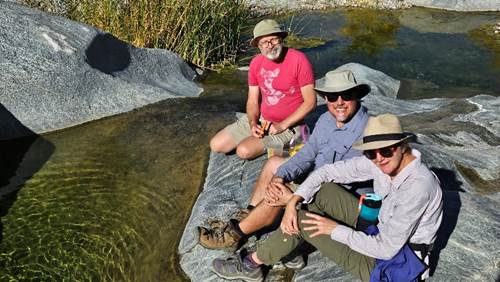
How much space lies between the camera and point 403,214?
8.95ft

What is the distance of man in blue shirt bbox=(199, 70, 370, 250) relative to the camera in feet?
11.6

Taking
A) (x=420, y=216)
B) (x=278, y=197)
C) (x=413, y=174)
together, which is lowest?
(x=278, y=197)

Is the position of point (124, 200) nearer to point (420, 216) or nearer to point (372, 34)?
point (420, 216)

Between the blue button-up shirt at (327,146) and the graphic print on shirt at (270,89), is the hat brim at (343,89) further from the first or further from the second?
the graphic print on shirt at (270,89)

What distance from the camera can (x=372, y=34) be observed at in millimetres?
11211

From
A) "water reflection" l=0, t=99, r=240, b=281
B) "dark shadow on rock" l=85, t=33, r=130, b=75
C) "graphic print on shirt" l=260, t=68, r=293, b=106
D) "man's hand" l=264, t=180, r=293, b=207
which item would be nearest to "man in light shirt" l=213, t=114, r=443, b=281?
"man's hand" l=264, t=180, r=293, b=207

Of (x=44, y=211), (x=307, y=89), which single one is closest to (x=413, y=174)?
(x=307, y=89)

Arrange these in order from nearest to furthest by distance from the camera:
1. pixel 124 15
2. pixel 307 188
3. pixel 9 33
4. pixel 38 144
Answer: pixel 307 188, pixel 38 144, pixel 9 33, pixel 124 15

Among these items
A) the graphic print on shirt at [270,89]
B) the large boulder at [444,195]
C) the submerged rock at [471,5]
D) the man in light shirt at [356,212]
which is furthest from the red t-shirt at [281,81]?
the submerged rock at [471,5]

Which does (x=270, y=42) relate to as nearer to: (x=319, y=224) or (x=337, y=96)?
(x=337, y=96)

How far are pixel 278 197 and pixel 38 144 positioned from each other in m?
3.42

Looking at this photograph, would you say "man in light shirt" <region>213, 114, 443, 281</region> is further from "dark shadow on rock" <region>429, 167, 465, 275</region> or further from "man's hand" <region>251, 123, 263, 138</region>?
"man's hand" <region>251, 123, 263, 138</region>

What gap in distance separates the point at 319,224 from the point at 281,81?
184 cm

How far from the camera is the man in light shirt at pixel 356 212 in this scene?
2.74m
